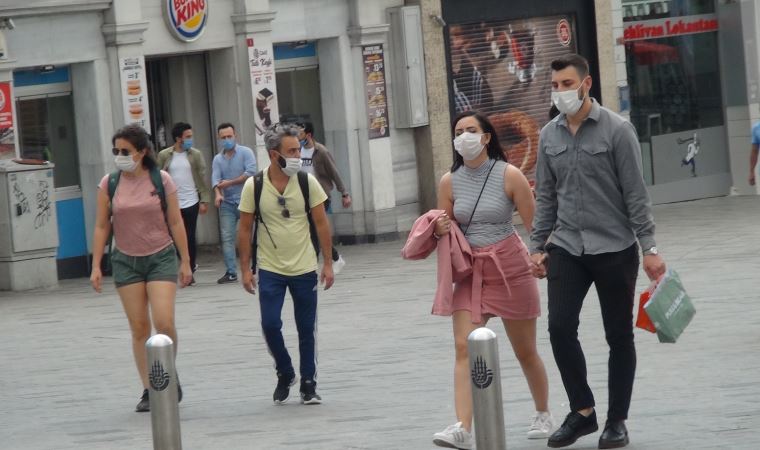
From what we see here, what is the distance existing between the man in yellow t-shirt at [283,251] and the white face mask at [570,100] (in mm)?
2400

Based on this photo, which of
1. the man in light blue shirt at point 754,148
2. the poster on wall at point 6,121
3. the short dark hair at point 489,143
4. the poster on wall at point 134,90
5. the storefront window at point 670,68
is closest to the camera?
the short dark hair at point 489,143

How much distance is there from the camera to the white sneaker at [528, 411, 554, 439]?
847 cm

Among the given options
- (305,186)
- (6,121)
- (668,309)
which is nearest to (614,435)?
(668,309)

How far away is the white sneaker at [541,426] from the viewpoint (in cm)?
847

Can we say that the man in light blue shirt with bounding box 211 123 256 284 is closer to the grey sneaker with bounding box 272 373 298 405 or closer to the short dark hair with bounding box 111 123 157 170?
the short dark hair with bounding box 111 123 157 170

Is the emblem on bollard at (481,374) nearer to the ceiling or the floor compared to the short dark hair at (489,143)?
nearer to the floor

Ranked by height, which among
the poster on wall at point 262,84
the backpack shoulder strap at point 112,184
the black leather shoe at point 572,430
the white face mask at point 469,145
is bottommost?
the black leather shoe at point 572,430

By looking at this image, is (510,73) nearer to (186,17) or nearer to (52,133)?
(186,17)

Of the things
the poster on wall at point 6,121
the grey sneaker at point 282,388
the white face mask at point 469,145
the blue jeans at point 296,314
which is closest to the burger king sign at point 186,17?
the poster on wall at point 6,121

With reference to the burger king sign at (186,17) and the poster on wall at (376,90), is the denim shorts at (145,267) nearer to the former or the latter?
the burger king sign at (186,17)

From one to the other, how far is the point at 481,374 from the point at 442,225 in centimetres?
197

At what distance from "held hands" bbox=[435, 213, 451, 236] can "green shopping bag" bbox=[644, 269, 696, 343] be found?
108 centimetres

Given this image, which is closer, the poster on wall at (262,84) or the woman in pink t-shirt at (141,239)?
the woman in pink t-shirt at (141,239)

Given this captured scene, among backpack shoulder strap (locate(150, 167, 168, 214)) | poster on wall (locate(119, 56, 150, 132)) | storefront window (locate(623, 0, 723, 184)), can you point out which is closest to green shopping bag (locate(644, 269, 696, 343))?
backpack shoulder strap (locate(150, 167, 168, 214))
